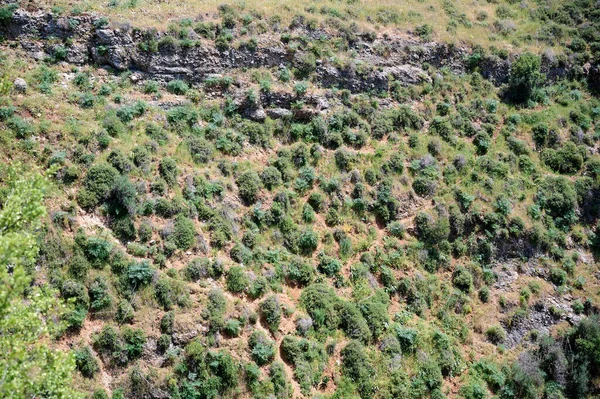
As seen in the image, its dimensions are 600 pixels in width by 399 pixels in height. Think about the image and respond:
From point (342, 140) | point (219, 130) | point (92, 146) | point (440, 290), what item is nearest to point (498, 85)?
point (342, 140)

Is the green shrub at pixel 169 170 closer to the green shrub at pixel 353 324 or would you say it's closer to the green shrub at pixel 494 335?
the green shrub at pixel 353 324

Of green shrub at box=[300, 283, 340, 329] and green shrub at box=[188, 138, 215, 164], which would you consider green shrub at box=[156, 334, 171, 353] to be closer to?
green shrub at box=[300, 283, 340, 329]

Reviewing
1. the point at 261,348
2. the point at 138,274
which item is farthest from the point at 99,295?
the point at 261,348

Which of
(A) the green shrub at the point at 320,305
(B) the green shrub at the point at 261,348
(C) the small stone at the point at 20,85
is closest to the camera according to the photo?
(B) the green shrub at the point at 261,348

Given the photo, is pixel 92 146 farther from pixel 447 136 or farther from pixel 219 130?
pixel 447 136

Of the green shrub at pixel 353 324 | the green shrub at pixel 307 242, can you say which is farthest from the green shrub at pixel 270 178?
the green shrub at pixel 353 324

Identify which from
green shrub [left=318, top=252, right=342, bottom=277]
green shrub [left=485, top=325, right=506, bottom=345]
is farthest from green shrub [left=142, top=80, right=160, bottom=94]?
green shrub [left=485, top=325, right=506, bottom=345]

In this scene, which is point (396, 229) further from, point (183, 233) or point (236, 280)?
point (183, 233)
